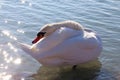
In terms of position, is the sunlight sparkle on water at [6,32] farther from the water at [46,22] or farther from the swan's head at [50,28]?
the swan's head at [50,28]

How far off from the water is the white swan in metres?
0.37

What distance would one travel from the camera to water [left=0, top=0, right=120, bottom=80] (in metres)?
6.84

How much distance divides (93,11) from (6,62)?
371 centimetres

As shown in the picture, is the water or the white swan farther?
the water

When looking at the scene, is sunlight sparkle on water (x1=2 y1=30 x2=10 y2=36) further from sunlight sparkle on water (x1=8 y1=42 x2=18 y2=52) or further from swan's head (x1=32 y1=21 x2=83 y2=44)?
swan's head (x1=32 y1=21 x2=83 y2=44)

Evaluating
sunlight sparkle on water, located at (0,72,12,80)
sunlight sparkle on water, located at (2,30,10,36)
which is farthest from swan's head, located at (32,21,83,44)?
sunlight sparkle on water, located at (2,30,10,36)

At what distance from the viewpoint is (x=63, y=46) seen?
6.35 metres

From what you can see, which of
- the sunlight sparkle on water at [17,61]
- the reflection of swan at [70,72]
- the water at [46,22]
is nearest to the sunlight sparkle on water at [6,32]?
the water at [46,22]

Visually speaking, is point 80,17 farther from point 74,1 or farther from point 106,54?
point 106,54

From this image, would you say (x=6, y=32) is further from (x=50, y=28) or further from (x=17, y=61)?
(x=50, y=28)

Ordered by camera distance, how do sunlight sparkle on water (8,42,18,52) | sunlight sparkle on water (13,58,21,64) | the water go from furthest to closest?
sunlight sparkle on water (8,42,18,52) < sunlight sparkle on water (13,58,21,64) < the water

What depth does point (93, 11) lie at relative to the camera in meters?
9.87

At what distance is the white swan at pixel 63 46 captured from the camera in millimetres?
6352

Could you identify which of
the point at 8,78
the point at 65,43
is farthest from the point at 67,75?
the point at 8,78
